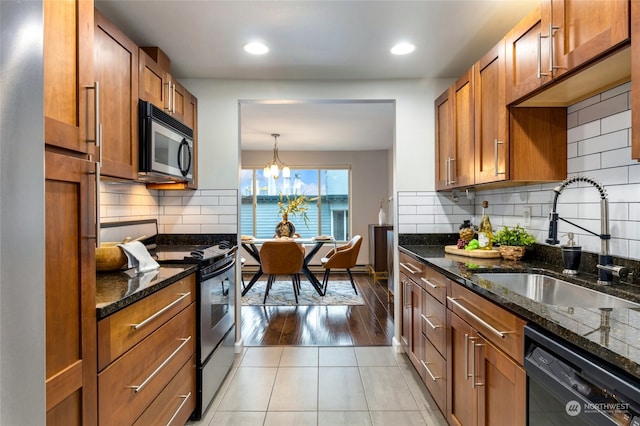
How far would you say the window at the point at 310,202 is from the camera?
7160mm

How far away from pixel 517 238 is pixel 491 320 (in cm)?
109

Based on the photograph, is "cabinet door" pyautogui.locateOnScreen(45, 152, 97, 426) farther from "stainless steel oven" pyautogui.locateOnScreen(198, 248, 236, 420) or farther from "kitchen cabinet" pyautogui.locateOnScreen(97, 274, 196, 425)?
"stainless steel oven" pyautogui.locateOnScreen(198, 248, 236, 420)

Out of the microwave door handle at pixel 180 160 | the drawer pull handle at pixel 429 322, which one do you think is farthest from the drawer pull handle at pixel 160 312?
the drawer pull handle at pixel 429 322

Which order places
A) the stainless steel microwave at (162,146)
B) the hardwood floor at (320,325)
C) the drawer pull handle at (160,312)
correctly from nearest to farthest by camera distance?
the drawer pull handle at (160,312) < the stainless steel microwave at (162,146) < the hardwood floor at (320,325)

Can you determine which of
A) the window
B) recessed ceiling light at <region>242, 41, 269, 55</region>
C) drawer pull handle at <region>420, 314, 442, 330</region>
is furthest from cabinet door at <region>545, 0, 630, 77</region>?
the window

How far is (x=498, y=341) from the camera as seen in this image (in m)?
1.31

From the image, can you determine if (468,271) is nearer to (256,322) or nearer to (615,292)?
(615,292)

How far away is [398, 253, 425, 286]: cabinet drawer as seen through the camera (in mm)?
2402

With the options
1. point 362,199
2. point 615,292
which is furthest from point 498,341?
point 362,199

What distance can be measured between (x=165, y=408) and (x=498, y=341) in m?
1.52

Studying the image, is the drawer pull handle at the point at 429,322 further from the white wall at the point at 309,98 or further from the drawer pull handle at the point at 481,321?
the white wall at the point at 309,98

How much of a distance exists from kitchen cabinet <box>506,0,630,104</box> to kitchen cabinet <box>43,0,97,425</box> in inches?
67.9

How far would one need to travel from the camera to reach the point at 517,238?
7.35 ft

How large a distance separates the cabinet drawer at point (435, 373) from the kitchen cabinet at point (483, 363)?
0.07m
